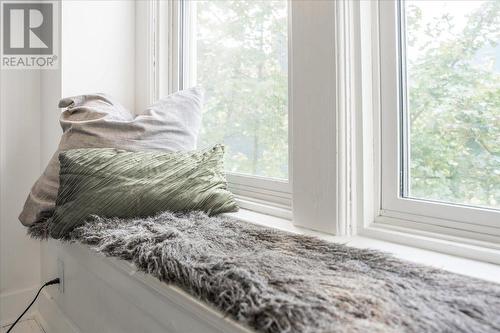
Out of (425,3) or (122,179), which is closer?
(425,3)

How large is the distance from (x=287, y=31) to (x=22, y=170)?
144 cm

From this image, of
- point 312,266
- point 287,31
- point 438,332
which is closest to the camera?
point 438,332

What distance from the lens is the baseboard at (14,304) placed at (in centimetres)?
160

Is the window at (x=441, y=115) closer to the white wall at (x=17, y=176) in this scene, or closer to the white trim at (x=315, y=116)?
the white trim at (x=315, y=116)

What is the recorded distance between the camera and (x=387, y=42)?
90 cm

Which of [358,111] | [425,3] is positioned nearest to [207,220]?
[358,111]

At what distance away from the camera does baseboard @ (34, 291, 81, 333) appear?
→ 4.10 feet

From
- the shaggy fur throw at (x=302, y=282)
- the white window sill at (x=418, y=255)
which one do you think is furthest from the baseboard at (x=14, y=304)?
the white window sill at (x=418, y=255)

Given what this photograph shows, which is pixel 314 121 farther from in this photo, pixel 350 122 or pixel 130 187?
A: pixel 130 187

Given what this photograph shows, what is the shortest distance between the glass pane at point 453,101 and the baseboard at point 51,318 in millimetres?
1213

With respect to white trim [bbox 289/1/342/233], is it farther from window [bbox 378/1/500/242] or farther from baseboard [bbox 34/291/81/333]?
baseboard [bbox 34/291/81/333]

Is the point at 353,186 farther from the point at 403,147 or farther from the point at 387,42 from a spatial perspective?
the point at 387,42

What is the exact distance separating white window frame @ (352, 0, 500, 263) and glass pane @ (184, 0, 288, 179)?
31 cm

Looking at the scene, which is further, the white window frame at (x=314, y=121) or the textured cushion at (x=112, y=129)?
the textured cushion at (x=112, y=129)
